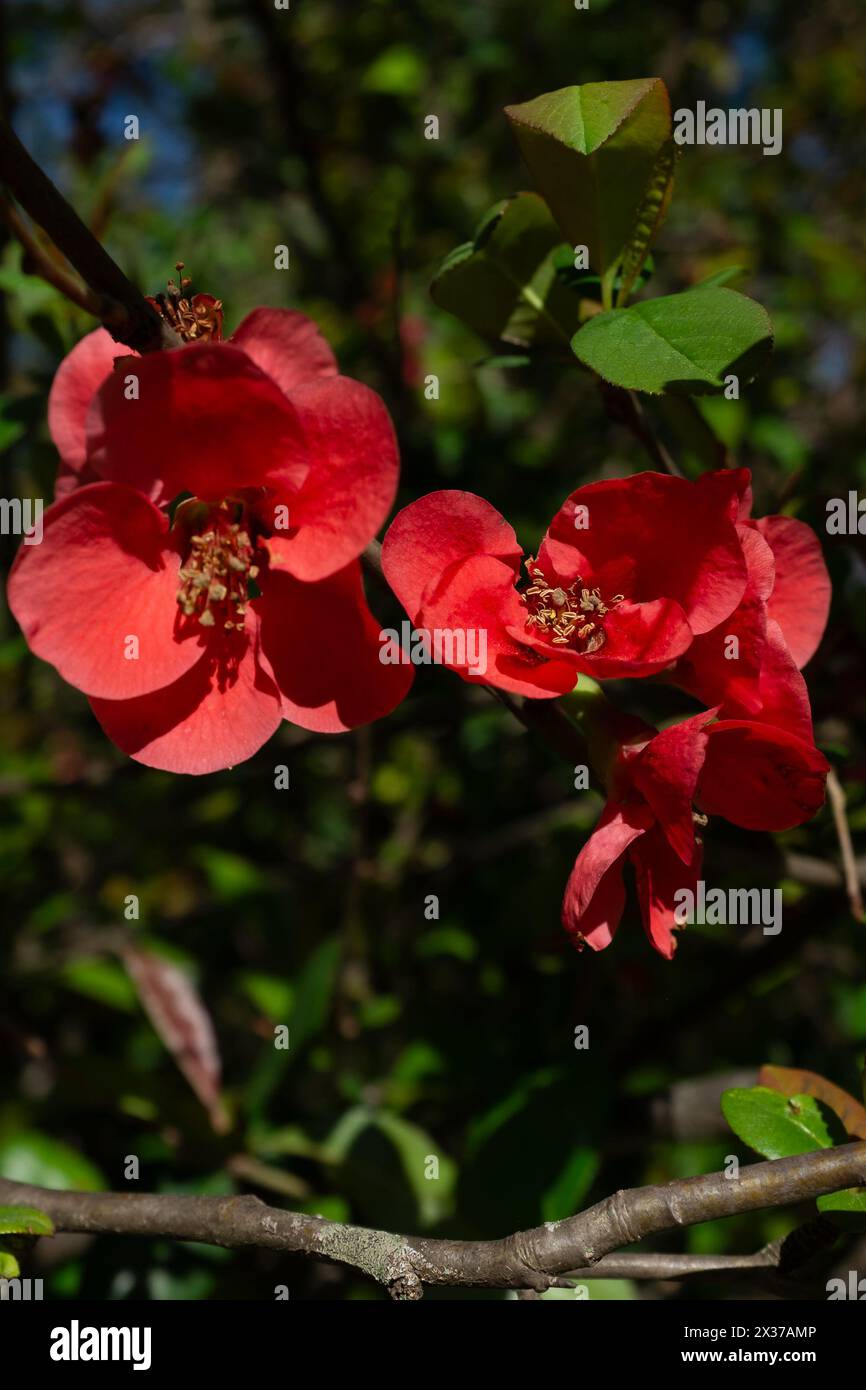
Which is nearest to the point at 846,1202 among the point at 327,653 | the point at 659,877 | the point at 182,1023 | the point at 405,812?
the point at 659,877

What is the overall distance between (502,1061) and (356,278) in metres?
1.54

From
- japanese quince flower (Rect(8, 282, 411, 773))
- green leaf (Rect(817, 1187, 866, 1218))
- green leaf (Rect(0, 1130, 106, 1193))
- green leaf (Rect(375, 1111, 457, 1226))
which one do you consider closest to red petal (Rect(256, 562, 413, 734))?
japanese quince flower (Rect(8, 282, 411, 773))

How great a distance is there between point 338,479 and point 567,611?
7.4 inches

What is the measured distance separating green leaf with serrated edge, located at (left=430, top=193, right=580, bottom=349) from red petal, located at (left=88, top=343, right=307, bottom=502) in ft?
0.73

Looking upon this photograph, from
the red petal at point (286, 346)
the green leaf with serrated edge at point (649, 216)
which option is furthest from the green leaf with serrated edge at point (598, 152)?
the red petal at point (286, 346)

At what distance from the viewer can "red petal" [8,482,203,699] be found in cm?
76

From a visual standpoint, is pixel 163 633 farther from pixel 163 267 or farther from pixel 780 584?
pixel 163 267

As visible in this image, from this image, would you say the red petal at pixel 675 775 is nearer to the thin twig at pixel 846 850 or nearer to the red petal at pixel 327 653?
the red petal at pixel 327 653

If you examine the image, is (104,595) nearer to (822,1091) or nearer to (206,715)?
(206,715)

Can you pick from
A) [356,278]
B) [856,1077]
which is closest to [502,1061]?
[856,1077]

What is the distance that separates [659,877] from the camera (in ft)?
2.48

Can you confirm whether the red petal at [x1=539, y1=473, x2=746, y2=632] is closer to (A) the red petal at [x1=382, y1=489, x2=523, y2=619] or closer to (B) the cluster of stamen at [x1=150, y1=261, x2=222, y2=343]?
(A) the red petal at [x1=382, y1=489, x2=523, y2=619]

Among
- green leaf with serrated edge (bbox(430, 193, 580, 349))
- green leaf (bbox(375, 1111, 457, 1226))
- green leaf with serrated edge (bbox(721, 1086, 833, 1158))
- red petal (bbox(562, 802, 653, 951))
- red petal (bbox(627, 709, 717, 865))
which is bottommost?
green leaf (bbox(375, 1111, 457, 1226))

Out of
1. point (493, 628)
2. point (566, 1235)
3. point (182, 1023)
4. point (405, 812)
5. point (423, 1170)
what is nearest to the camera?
point (566, 1235)
